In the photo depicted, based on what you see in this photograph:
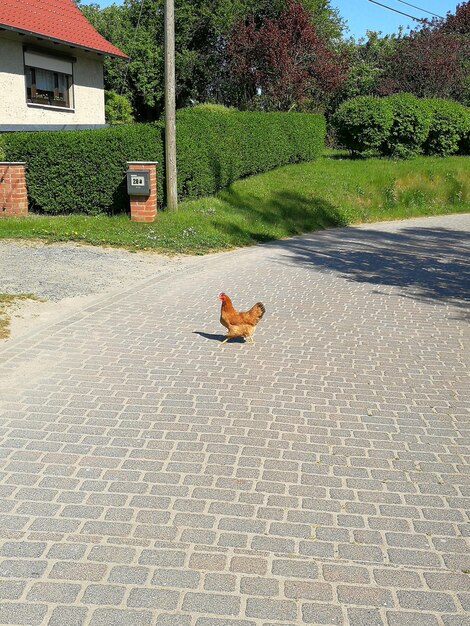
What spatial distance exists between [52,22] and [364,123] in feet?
39.5

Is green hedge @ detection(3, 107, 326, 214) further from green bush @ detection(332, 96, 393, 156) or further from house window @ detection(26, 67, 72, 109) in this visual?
green bush @ detection(332, 96, 393, 156)

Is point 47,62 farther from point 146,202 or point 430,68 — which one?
point 430,68

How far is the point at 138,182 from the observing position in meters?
14.6

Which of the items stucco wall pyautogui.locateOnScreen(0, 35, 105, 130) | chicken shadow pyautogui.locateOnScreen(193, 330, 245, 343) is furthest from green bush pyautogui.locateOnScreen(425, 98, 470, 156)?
chicken shadow pyautogui.locateOnScreen(193, 330, 245, 343)

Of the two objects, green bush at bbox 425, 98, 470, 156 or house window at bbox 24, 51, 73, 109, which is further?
green bush at bbox 425, 98, 470, 156

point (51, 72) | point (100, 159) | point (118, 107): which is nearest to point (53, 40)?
point (51, 72)

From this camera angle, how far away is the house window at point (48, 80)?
68.8 ft

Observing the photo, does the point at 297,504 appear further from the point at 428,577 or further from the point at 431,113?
the point at 431,113

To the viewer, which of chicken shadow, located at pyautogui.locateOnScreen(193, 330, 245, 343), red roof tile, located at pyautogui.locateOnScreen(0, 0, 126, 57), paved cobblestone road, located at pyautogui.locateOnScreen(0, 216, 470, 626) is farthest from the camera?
red roof tile, located at pyautogui.locateOnScreen(0, 0, 126, 57)

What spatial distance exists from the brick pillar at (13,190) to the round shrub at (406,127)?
16271 millimetres

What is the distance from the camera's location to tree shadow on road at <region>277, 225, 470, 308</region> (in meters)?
11.5

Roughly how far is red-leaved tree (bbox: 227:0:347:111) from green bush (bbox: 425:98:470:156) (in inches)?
214

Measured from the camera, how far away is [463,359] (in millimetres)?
7543

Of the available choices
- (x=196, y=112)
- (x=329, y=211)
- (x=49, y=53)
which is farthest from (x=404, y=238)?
(x=49, y=53)
